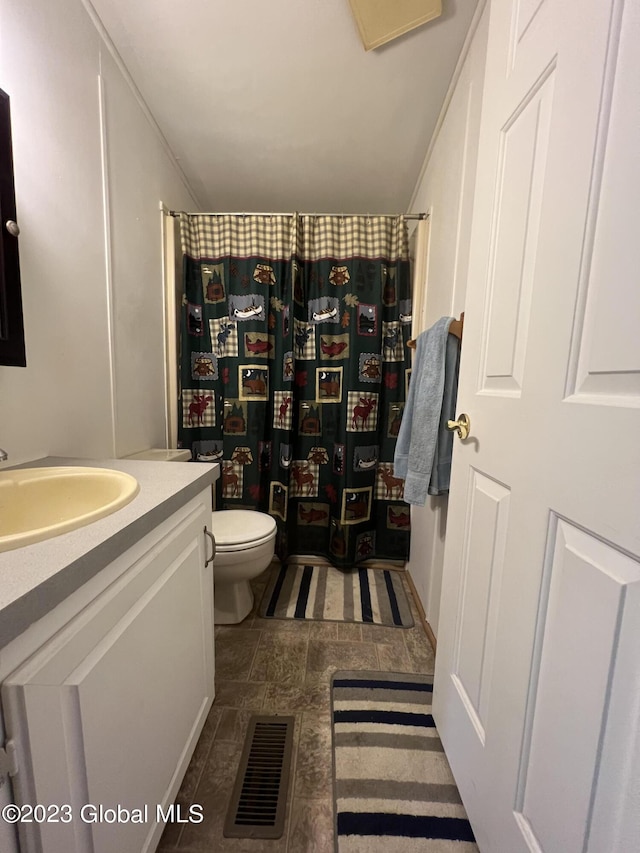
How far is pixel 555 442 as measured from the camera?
1.81 ft

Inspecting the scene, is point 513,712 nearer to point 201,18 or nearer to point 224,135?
point 201,18

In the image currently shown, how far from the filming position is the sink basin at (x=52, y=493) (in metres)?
0.72

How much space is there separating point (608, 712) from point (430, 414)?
86cm

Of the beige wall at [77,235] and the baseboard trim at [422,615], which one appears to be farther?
the baseboard trim at [422,615]

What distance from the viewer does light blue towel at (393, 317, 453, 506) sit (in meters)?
1.16

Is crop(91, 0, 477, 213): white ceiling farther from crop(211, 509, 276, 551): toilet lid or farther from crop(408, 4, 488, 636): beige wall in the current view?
crop(211, 509, 276, 551): toilet lid

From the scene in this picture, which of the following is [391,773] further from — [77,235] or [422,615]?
[77,235]

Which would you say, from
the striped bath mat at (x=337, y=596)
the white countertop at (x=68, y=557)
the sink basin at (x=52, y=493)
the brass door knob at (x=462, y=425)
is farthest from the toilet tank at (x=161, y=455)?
the brass door knob at (x=462, y=425)

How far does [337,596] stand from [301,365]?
125 centimetres

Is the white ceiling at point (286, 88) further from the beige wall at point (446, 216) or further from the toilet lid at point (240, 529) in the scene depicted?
the toilet lid at point (240, 529)

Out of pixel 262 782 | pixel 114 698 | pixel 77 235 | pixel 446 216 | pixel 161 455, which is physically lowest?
pixel 262 782

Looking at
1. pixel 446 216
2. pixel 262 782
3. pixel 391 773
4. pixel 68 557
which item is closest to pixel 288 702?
pixel 262 782

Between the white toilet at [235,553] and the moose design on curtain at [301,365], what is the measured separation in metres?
0.34

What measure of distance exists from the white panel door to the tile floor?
1.34 ft
